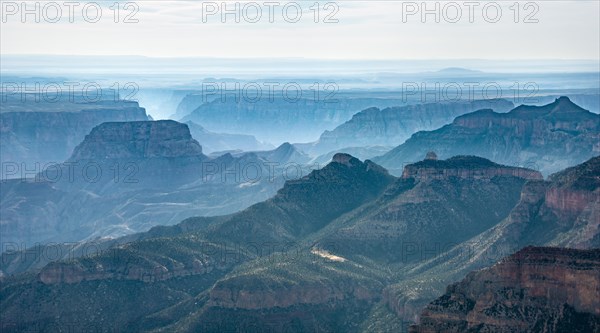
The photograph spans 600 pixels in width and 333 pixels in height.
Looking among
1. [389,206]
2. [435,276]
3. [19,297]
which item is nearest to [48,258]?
[19,297]

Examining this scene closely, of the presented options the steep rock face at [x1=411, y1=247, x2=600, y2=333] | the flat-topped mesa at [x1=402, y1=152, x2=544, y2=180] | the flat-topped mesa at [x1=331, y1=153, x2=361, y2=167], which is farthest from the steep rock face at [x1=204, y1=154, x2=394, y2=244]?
the steep rock face at [x1=411, y1=247, x2=600, y2=333]

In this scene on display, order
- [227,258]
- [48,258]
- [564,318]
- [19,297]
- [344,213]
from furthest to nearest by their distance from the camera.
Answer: [48,258], [344,213], [227,258], [19,297], [564,318]

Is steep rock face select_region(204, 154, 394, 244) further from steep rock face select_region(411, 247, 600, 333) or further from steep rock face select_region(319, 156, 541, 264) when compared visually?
steep rock face select_region(411, 247, 600, 333)

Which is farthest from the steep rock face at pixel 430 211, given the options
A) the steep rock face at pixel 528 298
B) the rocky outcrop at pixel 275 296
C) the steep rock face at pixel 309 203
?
the steep rock face at pixel 528 298

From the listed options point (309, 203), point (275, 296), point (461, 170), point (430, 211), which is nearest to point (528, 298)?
point (275, 296)

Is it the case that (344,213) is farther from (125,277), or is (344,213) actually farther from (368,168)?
(125,277)

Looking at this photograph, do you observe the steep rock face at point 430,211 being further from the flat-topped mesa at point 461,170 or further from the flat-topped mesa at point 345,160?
the flat-topped mesa at point 345,160
